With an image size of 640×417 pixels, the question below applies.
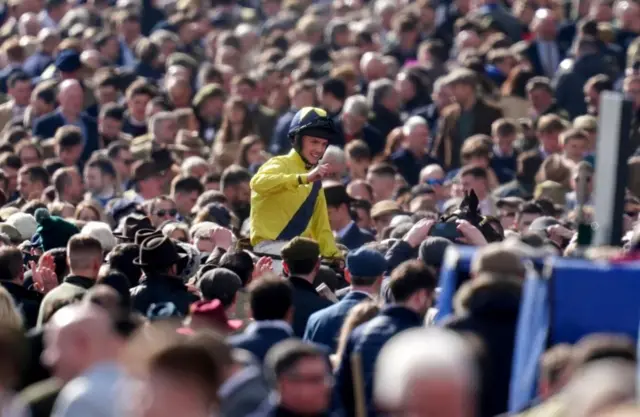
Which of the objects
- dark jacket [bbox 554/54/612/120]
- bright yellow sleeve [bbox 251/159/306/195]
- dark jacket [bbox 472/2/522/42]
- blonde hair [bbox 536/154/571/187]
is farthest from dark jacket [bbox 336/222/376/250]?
dark jacket [bbox 472/2/522/42]

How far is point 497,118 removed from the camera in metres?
20.6

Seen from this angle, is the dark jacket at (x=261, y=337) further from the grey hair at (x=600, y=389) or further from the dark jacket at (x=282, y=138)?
the dark jacket at (x=282, y=138)

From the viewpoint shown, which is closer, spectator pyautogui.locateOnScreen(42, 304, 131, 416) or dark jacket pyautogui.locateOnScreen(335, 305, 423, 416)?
spectator pyautogui.locateOnScreen(42, 304, 131, 416)

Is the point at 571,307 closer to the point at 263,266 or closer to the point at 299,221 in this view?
the point at 263,266

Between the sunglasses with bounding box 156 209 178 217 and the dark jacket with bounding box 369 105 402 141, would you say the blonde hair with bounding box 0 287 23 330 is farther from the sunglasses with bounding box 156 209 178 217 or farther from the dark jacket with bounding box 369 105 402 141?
the dark jacket with bounding box 369 105 402 141

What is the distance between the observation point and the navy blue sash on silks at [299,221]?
14.2 meters

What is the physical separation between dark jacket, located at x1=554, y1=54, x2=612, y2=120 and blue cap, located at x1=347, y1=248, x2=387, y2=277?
983cm

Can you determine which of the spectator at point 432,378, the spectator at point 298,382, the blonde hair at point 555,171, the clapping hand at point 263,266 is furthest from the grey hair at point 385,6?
the spectator at point 432,378

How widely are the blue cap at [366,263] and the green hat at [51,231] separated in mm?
3107

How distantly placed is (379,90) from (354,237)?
520cm

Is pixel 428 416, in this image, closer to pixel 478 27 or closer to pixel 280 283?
pixel 280 283

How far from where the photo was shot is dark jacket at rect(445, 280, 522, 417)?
29.9 ft

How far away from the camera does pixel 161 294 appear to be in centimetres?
1209

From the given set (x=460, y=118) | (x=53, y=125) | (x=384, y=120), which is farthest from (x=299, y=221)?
(x=53, y=125)
